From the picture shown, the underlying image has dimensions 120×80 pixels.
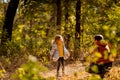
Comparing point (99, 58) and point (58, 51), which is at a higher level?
point (99, 58)

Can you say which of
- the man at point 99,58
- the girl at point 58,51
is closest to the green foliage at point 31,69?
the man at point 99,58

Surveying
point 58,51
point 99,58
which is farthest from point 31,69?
point 58,51

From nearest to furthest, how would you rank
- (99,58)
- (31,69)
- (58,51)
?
(31,69) → (99,58) → (58,51)

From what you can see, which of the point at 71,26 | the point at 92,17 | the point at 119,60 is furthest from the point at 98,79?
the point at 71,26

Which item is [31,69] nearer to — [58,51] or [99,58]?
[99,58]

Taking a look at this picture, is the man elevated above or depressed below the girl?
above

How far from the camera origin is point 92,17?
2533cm

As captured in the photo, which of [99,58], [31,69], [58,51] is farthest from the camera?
[58,51]

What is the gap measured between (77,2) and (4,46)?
5.95 meters

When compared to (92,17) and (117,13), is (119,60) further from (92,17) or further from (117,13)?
(92,17)

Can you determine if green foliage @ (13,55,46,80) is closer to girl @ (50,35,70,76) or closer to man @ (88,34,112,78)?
man @ (88,34,112,78)

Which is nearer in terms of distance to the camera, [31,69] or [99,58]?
[31,69]

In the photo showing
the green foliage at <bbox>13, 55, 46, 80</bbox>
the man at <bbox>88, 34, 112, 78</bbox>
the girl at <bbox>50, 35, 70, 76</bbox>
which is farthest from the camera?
the girl at <bbox>50, 35, 70, 76</bbox>

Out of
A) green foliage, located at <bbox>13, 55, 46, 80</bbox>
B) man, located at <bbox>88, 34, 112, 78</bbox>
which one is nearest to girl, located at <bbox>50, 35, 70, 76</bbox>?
man, located at <bbox>88, 34, 112, 78</bbox>
